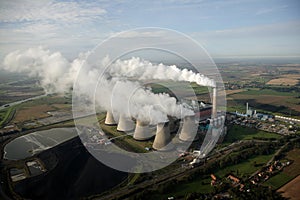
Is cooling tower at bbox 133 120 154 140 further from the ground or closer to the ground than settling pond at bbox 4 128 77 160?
further from the ground

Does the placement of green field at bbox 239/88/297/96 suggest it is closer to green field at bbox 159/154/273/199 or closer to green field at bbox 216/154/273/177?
green field at bbox 159/154/273/199

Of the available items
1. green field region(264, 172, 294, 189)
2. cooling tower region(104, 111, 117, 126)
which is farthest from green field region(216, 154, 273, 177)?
cooling tower region(104, 111, 117, 126)

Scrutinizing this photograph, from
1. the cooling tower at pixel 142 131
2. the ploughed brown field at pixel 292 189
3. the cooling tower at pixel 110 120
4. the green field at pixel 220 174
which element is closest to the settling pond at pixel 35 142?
the cooling tower at pixel 110 120

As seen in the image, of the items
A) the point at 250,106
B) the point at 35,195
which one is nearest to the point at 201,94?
the point at 250,106

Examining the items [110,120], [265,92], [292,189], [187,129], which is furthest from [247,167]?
[265,92]

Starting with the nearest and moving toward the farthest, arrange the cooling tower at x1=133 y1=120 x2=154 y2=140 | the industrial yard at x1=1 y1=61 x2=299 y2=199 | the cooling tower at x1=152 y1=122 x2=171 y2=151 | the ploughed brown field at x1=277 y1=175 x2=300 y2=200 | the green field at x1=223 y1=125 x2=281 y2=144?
the ploughed brown field at x1=277 y1=175 x2=300 y2=200
the industrial yard at x1=1 y1=61 x2=299 y2=199
the cooling tower at x1=152 y1=122 x2=171 y2=151
the cooling tower at x1=133 y1=120 x2=154 y2=140
the green field at x1=223 y1=125 x2=281 y2=144

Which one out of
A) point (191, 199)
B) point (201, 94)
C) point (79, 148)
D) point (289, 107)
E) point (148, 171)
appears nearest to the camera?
point (191, 199)

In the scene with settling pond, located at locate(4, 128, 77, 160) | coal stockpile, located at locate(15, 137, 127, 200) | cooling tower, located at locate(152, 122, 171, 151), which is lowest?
coal stockpile, located at locate(15, 137, 127, 200)

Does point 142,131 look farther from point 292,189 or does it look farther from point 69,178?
point 292,189

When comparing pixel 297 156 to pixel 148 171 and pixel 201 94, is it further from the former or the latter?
pixel 201 94
